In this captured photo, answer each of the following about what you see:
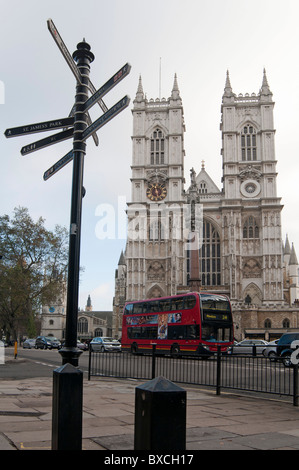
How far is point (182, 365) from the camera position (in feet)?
36.4

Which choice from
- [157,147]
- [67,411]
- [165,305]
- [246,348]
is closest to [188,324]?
[165,305]

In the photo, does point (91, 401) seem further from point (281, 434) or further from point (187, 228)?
point (187, 228)

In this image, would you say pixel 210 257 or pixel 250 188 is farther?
pixel 250 188

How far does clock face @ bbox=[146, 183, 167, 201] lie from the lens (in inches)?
2413

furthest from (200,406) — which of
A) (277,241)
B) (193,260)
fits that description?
(277,241)

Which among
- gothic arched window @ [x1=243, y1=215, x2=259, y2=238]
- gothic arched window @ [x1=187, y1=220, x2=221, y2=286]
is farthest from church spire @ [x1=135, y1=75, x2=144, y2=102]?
gothic arched window @ [x1=243, y1=215, x2=259, y2=238]

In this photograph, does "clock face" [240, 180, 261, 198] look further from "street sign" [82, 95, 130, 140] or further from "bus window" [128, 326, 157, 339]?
"street sign" [82, 95, 130, 140]

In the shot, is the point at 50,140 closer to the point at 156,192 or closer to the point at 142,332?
the point at 142,332

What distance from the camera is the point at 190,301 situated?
77.9 ft

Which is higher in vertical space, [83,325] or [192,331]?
[192,331]

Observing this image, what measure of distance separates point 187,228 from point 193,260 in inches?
469

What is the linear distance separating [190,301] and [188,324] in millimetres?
1185

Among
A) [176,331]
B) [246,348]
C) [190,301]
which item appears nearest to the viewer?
[246,348]

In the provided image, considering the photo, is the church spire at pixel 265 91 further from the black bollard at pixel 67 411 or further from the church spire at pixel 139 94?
the black bollard at pixel 67 411
